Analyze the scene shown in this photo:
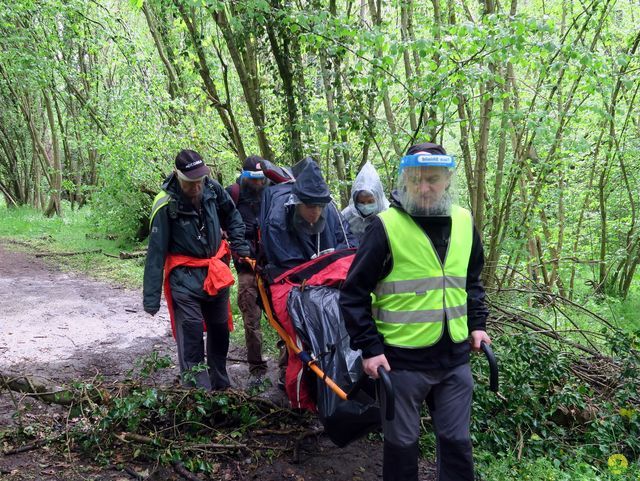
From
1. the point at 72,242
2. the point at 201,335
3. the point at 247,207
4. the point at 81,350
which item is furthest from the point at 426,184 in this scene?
the point at 72,242

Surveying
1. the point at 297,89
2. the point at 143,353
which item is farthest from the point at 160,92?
the point at 143,353

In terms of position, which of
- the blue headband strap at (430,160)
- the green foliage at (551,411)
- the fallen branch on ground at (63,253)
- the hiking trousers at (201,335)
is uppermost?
the blue headband strap at (430,160)

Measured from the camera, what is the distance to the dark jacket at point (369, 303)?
251cm

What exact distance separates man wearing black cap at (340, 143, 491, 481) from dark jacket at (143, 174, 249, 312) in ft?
6.23

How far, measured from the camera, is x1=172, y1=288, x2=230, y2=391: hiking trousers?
4047 millimetres

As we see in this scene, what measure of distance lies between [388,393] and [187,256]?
2279mm

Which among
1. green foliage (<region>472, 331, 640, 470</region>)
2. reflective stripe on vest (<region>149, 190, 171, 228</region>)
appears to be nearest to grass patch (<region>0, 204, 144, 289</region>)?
reflective stripe on vest (<region>149, 190, 171, 228</region>)

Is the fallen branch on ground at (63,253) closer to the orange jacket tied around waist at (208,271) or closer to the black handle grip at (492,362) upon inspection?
the orange jacket tied around waist at (208,271)

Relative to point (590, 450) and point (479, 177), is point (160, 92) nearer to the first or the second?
point (479, 177)

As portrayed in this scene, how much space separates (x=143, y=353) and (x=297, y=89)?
12.0 feet

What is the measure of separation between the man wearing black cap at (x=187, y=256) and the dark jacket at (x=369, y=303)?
5.89 feet


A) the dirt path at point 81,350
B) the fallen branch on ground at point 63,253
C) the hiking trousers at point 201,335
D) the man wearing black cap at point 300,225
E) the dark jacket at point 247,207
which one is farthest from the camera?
the fallen branch on ground at point 63,253

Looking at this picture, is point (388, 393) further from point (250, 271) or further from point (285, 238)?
point (250, 271)

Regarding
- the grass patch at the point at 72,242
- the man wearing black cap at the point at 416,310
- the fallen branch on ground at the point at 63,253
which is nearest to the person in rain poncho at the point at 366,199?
the man wearing black cap at the point at 416,310
